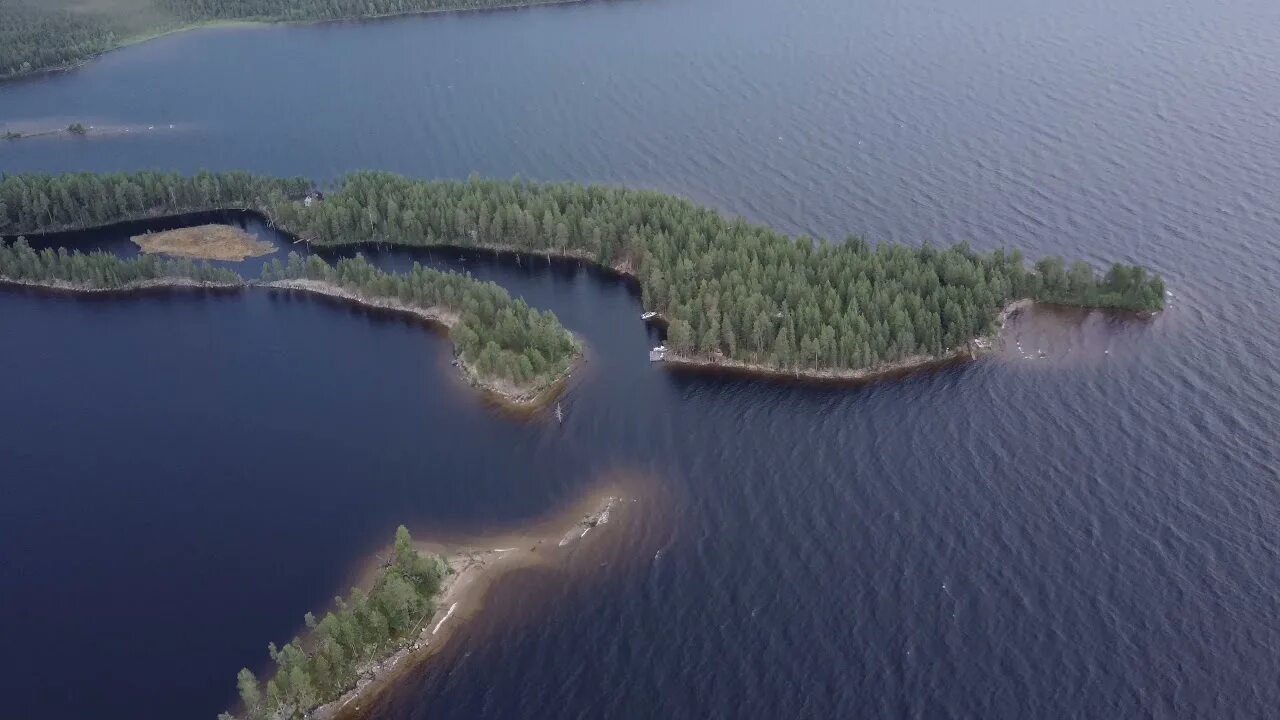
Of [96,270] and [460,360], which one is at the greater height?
[96,270]

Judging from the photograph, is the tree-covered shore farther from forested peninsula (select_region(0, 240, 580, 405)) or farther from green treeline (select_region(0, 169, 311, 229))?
green treeline (select_region(0, 169, 311, 229))

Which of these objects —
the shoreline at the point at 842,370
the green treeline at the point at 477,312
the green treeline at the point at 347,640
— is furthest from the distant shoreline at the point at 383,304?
the green treeline at the point at 347,640

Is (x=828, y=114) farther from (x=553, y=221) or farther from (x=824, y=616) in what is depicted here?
(x=824, y=616)

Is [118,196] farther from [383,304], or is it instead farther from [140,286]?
[383,304]

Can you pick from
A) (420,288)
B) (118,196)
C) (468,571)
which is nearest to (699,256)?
(420,288)

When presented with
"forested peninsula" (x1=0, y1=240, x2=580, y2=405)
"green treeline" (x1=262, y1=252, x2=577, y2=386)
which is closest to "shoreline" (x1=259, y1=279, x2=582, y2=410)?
"forested peninsula" (x1=0, y1=240, x2=580, y2=405)

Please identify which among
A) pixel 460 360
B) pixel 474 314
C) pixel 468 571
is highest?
pixel 474 314

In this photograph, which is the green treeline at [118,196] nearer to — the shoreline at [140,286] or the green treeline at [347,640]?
the shoreline at [140,286]
